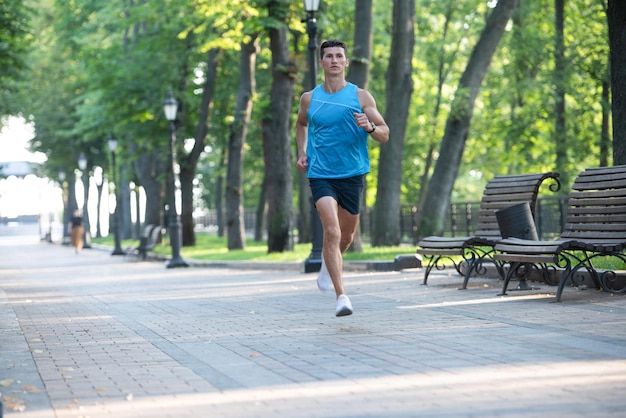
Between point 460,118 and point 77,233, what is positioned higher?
point 460,118

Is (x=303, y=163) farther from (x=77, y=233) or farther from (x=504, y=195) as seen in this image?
(x=77, y=233)

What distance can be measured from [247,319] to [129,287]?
7.16 m

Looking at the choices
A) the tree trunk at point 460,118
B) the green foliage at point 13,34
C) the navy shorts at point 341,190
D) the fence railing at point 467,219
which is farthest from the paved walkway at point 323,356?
the fence railing at point 467,219

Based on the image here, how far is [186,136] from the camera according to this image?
3831 centimetres

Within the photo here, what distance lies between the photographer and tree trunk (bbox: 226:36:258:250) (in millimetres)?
31750

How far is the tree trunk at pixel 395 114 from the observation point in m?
24.4

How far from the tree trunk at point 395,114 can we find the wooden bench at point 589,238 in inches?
481

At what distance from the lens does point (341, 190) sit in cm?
975

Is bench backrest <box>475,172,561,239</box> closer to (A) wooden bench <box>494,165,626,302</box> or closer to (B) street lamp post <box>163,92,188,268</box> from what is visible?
(A) wooden bench <box>494,165,626,302</box>

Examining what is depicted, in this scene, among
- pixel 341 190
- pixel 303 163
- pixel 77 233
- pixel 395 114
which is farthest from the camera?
pixel 77 233

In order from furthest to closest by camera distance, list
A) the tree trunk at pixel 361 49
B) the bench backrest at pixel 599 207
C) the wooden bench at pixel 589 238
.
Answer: the tree trunk at pixel 361 49 < the bench backrest at pixel 599 207 < the wooden bench at pixel 589 238

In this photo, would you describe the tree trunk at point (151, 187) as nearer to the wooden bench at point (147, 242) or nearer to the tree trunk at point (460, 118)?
the wooden bench at point (147, 242)

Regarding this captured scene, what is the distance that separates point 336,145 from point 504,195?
452 cm

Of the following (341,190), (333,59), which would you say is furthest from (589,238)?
(333,59)
